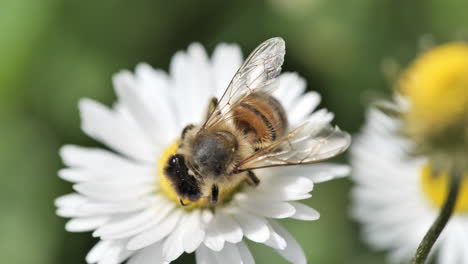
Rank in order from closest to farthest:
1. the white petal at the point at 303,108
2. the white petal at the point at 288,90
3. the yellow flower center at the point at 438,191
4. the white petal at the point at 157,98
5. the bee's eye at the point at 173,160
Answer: the bee's eye at the point at 173,160 → the white petal at the point at 303,108 → the white petal at the point at 288,90 → the white petal at the point at 157,98 → the yellow flower center at the point at 438,191

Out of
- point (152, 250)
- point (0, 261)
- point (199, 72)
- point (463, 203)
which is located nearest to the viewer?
point (152, 250)

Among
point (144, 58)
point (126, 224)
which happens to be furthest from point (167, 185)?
point (144, 58)

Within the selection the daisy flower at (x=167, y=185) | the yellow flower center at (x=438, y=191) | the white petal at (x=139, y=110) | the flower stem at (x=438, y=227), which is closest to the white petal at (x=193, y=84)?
the daisy flower at (x=167, y=185)

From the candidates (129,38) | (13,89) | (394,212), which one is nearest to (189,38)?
(129,38)

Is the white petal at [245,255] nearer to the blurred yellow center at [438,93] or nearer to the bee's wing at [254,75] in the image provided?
the bee's wing at [254,75]

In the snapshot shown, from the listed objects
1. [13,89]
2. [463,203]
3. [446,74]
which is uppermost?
[13,89]

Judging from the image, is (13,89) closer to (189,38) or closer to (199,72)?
(189,38)

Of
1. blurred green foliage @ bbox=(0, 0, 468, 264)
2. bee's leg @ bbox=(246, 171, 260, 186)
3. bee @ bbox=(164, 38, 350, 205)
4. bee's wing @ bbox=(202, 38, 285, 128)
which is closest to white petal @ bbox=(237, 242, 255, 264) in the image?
bee @ bbox=(164, 38, 350, 205)
